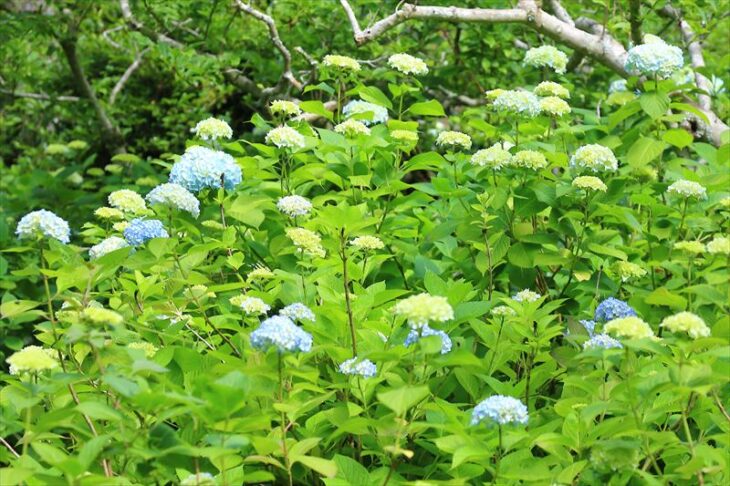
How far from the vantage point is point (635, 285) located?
2.97 m

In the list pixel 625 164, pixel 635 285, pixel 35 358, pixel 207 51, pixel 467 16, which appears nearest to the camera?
pixel 35 358

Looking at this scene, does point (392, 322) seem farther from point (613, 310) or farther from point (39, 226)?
point (39, 226)

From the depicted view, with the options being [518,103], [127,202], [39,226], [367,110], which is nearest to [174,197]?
[127,202]

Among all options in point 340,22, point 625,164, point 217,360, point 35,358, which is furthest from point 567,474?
point 340,22

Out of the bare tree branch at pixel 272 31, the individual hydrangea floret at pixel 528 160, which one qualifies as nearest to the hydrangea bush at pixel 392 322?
the individual hydrangea floret at pixel 528 160

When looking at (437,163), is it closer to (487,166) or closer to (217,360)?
(487,166)

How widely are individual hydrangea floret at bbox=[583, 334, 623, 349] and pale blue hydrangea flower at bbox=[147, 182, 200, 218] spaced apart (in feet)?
3.48

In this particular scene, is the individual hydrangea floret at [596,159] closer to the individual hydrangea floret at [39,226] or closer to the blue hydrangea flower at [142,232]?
the blue hydrangea flower at [142,232]

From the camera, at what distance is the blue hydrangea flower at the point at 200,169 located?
8.77ft

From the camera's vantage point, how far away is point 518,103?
9.67ft

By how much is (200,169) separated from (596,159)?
1047 millimetres

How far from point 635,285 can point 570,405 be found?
93 centimetres

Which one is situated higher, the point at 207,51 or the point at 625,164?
the point at 625,164

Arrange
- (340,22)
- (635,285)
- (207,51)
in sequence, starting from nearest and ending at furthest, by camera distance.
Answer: (635,285), (340,22), (207,51)
